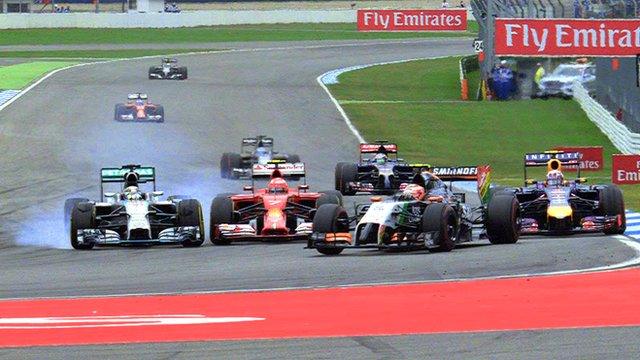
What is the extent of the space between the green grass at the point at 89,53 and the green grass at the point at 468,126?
61.1 feet

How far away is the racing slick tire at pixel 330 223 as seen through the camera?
1877 cm

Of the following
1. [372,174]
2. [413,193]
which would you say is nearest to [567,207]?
[413,193]

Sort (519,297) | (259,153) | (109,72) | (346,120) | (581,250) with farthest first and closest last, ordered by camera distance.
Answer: (109,72) < (346,120) < (259,153) < (581,250) < (519,297)

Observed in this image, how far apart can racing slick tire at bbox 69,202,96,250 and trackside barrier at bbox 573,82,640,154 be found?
18359 millimetres

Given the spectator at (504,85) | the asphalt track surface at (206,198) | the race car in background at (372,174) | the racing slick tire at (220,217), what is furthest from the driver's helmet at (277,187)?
the spectator at (504,85)

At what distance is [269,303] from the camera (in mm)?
13453

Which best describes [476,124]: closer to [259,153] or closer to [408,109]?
[408,109]

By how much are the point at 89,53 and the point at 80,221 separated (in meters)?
56.0

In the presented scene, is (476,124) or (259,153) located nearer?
(259,153)

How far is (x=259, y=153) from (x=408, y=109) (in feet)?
60.6

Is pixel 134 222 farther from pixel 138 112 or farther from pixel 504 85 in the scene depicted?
pixel 504 85

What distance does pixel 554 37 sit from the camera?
38.8 metres

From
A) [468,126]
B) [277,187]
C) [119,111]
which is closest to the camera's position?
[277,187]

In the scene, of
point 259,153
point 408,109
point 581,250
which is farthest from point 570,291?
point 408,109
